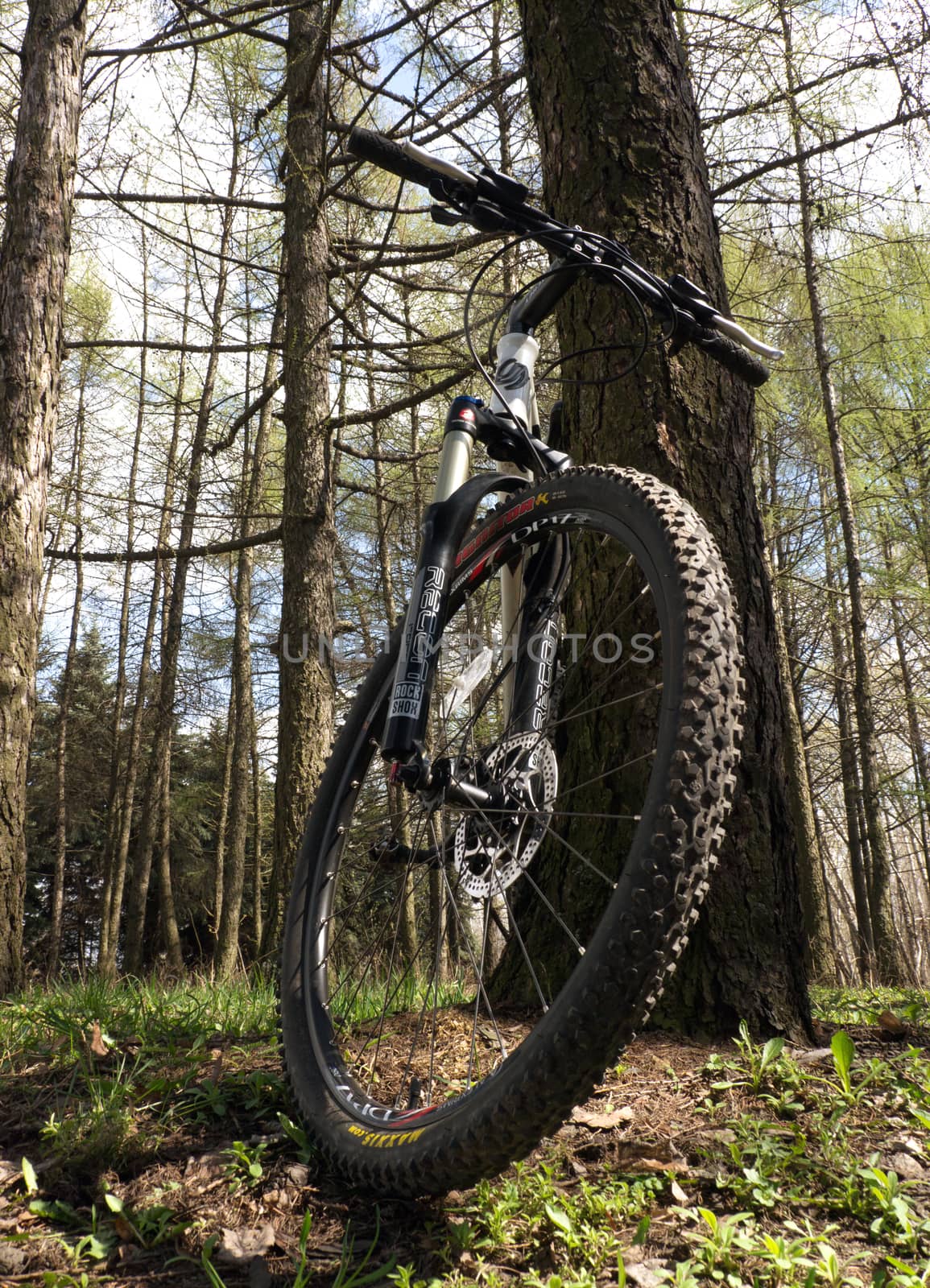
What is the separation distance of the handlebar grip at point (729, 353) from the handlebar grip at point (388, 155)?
0.67 meters

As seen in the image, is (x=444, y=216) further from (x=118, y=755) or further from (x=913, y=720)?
(x=118, y=755)

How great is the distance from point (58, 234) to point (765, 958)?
4.89 m

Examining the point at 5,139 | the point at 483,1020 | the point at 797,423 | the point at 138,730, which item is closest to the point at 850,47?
the point at 483,1020

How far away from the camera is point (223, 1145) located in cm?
179

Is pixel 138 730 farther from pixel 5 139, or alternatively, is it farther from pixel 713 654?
pixel 713 654

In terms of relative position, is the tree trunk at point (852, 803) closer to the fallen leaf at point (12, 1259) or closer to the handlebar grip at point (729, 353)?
the handlebar grip at point (729, 353)

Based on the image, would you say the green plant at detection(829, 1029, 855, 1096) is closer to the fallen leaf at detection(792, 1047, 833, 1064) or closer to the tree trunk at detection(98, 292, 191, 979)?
the fallen leaf at detection(792, 1047, 833, 1064)

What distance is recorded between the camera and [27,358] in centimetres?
452

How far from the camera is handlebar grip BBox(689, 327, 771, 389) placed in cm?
200

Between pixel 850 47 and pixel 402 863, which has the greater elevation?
pixel 850 47

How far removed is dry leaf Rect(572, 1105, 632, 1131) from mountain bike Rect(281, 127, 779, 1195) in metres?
0.25

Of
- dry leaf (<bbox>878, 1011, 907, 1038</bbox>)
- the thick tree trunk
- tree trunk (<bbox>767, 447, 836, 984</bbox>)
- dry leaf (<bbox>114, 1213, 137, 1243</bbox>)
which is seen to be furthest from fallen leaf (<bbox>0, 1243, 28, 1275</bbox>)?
tree trunk (<bbox>767, 447, 836, 984</bbox>)

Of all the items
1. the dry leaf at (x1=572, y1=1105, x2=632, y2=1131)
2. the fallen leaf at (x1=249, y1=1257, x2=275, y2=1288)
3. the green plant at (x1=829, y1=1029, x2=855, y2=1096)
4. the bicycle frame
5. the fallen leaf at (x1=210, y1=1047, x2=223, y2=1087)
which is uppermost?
the bicycle frame

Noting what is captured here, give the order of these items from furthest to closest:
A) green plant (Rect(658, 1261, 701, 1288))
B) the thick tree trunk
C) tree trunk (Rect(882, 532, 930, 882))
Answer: tree trunk (Rect(882, 532, 930, 882))
the thick tree trunk
green plant (Rect(658, 1261, 701, 1288))
